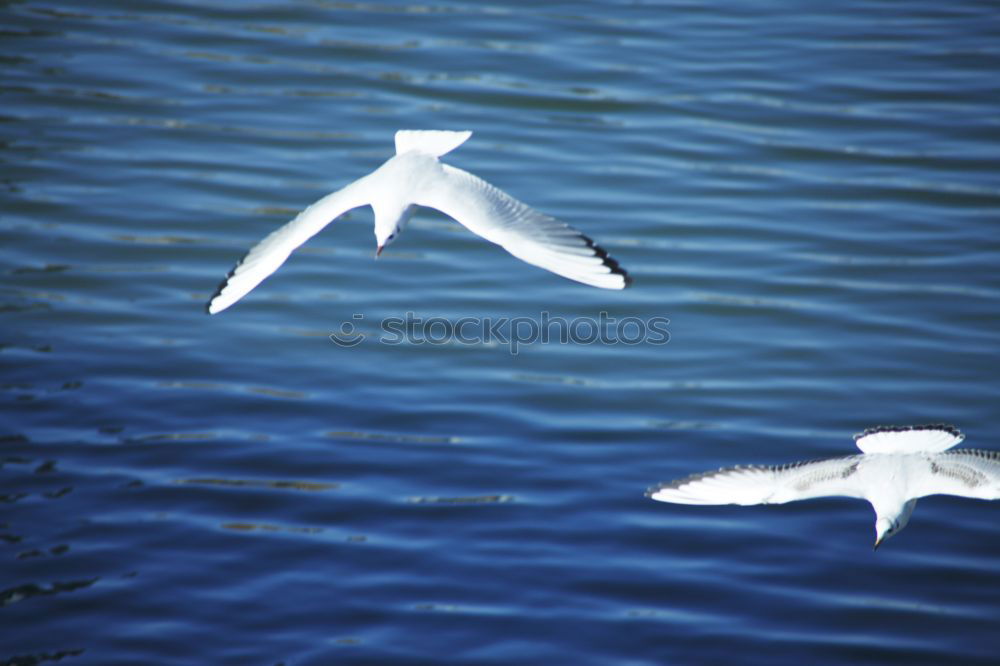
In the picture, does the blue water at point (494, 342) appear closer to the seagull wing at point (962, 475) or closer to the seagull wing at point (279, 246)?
the seagull wing at point (962, 475)

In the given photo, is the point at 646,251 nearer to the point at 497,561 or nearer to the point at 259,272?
the point at 497,561

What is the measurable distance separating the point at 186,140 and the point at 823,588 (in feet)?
26.3

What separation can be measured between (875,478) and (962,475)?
1.25 feet

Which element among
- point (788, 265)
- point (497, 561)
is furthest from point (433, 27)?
point (497, 561)

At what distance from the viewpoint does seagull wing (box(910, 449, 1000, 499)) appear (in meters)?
5.71

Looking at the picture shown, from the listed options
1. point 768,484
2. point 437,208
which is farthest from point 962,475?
point 437,208

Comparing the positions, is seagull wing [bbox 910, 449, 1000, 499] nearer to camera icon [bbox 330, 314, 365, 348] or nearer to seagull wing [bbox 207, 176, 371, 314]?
seagull wing [bbox 207, 176, 371, 314]

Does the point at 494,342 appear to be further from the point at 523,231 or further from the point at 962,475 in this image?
the point at 962,475

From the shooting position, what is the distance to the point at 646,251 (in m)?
10.3

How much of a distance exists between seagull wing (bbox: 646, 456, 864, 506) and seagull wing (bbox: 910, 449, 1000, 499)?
0.98 feet

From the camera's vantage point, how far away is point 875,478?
593cm

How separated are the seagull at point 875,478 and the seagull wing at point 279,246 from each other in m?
2.00

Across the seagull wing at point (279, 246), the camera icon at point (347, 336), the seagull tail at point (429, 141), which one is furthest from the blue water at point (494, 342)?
the seagull tail at point (429, 141)

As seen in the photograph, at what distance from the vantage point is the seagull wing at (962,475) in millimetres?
5711
